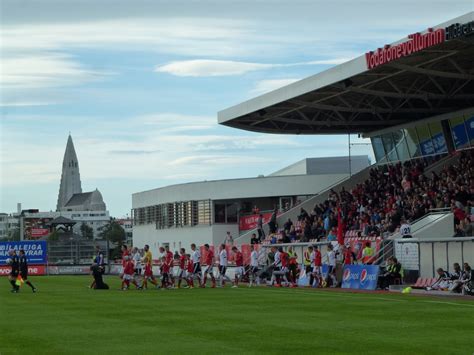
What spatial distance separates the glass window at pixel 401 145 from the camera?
5657 centimetres

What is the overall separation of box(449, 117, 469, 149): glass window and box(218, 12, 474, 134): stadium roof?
64 cm

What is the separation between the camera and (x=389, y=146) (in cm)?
5866

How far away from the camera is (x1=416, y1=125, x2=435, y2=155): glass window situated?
53.9 m

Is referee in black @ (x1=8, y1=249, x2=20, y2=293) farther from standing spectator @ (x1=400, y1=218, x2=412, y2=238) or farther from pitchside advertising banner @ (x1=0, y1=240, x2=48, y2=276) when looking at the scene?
pitchside advertising banner @ (x1=0, y1=240, x2=48, y2=276)

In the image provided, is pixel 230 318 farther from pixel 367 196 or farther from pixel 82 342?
pixel 367 196

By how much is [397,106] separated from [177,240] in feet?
77.9

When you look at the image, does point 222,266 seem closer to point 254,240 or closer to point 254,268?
point 254,268

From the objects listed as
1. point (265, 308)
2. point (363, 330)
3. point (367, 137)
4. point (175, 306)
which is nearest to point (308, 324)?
point (363, 330)

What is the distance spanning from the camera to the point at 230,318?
22359 millimetres

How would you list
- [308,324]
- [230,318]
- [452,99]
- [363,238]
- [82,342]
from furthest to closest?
1. [452,99]
2. [363,238]
3. [230,318]
4. [308,324]
5. [82,342]

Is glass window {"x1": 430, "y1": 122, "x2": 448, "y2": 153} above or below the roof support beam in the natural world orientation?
below

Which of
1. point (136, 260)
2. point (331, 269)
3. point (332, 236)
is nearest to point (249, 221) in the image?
point (332, 236)

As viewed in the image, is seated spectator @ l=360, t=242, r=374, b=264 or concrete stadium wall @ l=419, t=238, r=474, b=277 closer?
concrete stadium wall @ l=419, t=238, r=474, b=277

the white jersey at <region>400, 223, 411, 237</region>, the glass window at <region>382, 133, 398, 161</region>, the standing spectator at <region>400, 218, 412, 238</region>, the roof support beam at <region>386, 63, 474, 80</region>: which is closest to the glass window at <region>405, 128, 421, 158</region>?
the glass window at <region>382, 133, 398, 161</region>
